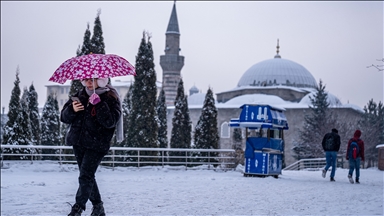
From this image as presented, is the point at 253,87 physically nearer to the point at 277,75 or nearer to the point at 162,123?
the point at 277,75

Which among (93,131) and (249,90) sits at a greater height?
(249,90)

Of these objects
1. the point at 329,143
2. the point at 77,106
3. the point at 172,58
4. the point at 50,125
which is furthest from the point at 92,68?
the point at 172,58

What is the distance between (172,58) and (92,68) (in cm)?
5269

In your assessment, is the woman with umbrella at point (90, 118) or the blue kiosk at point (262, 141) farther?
the blue kiosk at point (262, 141)

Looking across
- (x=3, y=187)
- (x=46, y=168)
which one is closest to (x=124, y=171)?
(x=46, y=168)

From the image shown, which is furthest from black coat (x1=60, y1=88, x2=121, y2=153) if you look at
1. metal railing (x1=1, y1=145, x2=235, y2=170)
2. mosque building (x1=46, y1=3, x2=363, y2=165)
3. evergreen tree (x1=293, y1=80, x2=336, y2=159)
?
mosque building (x1=46, y1=3, x2=363, y2=165)

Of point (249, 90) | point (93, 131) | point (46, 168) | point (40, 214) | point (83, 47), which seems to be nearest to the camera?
point (93, 131)

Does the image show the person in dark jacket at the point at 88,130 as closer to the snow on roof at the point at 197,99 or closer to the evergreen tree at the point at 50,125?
the evergreen tree at the point at 50,125

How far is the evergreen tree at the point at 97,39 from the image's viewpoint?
2144cm

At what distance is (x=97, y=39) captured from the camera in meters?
21.6

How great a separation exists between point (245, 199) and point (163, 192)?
1.74 m

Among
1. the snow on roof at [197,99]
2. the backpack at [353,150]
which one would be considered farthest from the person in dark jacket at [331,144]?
the snow on roof at [197,99]

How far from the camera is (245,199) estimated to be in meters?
9.04

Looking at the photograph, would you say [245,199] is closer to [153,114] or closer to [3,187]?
[3,187]
